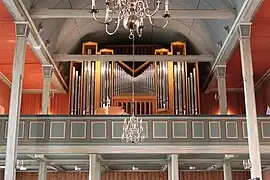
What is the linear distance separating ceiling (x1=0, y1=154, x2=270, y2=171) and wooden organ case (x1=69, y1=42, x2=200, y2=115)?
6.99 feet

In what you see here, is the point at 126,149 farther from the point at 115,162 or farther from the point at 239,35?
the point at 239,35

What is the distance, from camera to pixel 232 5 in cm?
1202

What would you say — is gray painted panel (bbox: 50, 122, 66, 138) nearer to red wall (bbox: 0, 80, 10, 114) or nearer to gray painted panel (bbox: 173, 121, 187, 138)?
gray painted panel (bbox: 173, 121, 187, 138)

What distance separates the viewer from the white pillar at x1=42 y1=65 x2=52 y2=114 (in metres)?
14.6

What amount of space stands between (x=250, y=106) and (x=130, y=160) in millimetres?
4923

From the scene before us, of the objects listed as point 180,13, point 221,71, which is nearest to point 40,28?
point 180,13

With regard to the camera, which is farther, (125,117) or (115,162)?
(115,162)

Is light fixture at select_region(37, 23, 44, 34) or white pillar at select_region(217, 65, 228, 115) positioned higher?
light fixture at select_region(37, 23, 44, 34)

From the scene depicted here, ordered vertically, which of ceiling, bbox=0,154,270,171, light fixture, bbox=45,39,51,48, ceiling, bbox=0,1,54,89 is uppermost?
light fixture, bbox=45,39,51,48

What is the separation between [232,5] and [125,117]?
4.60 m

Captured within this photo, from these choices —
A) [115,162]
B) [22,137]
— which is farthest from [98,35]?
[22,137]

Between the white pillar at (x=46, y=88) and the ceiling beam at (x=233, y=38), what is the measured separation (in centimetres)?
622

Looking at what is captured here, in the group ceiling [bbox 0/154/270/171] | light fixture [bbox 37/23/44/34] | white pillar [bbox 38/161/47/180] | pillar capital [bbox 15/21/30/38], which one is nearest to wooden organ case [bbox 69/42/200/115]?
ceiling [bbox 0/154/270/171]

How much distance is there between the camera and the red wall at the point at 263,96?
16.6 m
